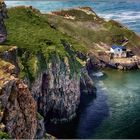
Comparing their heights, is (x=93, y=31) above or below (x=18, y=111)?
below

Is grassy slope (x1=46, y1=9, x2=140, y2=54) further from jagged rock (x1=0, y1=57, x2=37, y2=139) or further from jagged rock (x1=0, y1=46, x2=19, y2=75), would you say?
jagged rock (x1=0, y1=57, x2=37, y2=139)

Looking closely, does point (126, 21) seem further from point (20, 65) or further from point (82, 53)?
point (20, 65)

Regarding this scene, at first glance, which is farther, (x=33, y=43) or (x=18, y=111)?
(x=33, y=43)

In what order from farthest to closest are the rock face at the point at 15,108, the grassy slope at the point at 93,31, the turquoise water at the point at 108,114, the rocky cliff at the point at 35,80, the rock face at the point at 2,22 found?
1. the grassy slope at the point at 93,31
2. the rock face at the point at 2,22
3. the turquoise water at the point at 108,114
4. the rocky cliff at the point at 35,80
5. the rock face at the point at 15,108

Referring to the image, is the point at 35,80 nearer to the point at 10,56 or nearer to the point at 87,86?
the point at 10,56

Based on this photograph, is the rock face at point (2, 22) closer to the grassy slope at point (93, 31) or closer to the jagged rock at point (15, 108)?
the jagged rock at point (15, 108)

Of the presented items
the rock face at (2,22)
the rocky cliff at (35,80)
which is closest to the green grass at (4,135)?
the rocky cliff at (35,80)

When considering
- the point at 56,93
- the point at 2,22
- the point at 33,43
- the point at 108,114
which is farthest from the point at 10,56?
the point at 33,43
